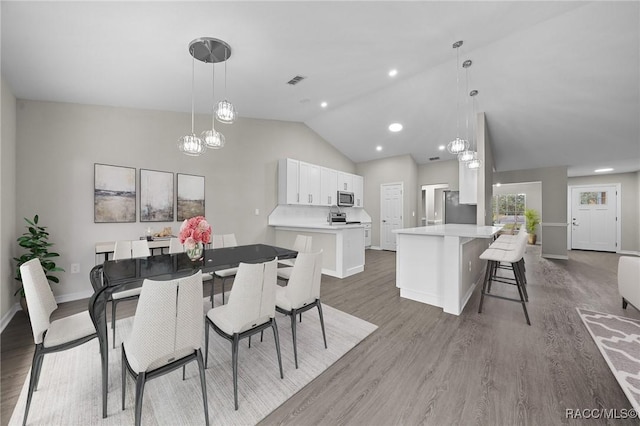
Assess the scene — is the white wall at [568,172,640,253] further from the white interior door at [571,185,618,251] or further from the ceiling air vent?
the ceiling air vent

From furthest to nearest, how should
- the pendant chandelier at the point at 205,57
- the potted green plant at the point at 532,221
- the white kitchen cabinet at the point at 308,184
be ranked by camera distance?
the potted green plant at the point at 532,221 → the white kitchen cabinet at the point at 308,184 → the pendant chandelier at the point at 205,57

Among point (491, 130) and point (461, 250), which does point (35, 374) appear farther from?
point (491, 130)

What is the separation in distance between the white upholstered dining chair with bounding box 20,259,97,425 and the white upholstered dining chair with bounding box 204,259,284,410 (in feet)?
2.55

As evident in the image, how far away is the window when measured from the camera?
→ 9.17m

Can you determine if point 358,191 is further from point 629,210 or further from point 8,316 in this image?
point 629,210

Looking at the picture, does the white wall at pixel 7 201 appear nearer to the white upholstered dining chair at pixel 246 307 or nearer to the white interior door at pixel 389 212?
the white upholstered dining chair at pixel 246 307

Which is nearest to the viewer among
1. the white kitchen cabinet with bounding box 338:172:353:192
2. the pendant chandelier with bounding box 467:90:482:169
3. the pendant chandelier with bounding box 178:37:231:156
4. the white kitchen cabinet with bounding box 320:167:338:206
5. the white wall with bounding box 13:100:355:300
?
the pendant chandelier with bounding box 178:37:231:156

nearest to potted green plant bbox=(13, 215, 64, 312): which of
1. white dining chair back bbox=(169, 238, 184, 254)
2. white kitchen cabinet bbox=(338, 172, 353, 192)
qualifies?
white dining chair back bbox=(169, 238, 184, 254)

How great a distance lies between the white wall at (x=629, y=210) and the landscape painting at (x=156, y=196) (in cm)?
1182

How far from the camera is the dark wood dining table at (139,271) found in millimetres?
1478

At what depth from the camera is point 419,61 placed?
3566 mm

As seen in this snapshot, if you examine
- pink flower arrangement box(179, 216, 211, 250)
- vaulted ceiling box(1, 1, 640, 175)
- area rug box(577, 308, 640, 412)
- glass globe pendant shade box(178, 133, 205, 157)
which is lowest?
area rug box(577, 308, 640, 412)

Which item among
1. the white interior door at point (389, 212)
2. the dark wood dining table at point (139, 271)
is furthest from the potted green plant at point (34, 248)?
the white interior door at point (389, 212)

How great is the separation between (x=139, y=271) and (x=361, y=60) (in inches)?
137
